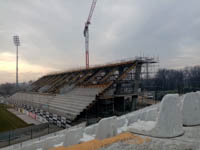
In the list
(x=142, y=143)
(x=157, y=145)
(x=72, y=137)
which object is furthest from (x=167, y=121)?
(x=72, y=137)

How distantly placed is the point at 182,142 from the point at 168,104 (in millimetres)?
972

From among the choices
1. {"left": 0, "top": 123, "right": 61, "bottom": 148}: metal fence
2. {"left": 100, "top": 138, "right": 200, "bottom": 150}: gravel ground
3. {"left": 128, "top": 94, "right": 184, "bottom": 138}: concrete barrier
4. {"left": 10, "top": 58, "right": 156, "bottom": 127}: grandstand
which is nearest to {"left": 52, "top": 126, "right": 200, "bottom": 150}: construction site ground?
{"left": 100, "top": 138, "right": 200, "bottom": 150}: gravel ground

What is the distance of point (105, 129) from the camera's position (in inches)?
158

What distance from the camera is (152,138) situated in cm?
379

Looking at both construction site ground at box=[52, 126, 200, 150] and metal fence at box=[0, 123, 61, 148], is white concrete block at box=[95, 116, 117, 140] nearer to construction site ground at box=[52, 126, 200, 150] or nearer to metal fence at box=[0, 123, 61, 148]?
construction site ground at box=[52, 126, 200, 150]

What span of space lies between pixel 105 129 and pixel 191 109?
3240 mm

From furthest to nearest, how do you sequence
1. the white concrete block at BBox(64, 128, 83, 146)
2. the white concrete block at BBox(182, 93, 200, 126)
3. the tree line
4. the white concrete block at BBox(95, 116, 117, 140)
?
the tree line
the white concrete block at BBox(182, 93, 200, 126)
the white concrete block at BBox(95, 116, 117, 140)
the white concrete block at BBox(64, 128, 83, 146)

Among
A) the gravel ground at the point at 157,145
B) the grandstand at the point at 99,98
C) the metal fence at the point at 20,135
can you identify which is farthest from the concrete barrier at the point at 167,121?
the grandstand at the point at 99,98

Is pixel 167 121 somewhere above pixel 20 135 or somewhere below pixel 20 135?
above

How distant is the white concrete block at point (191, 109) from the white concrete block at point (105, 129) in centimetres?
269

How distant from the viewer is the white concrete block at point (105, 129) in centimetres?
397

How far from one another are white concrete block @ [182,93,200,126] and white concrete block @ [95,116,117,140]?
8.83 feet

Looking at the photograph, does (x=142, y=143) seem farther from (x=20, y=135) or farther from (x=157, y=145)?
(x=20, y=135)

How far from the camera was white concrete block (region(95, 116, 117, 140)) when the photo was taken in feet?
13.0
